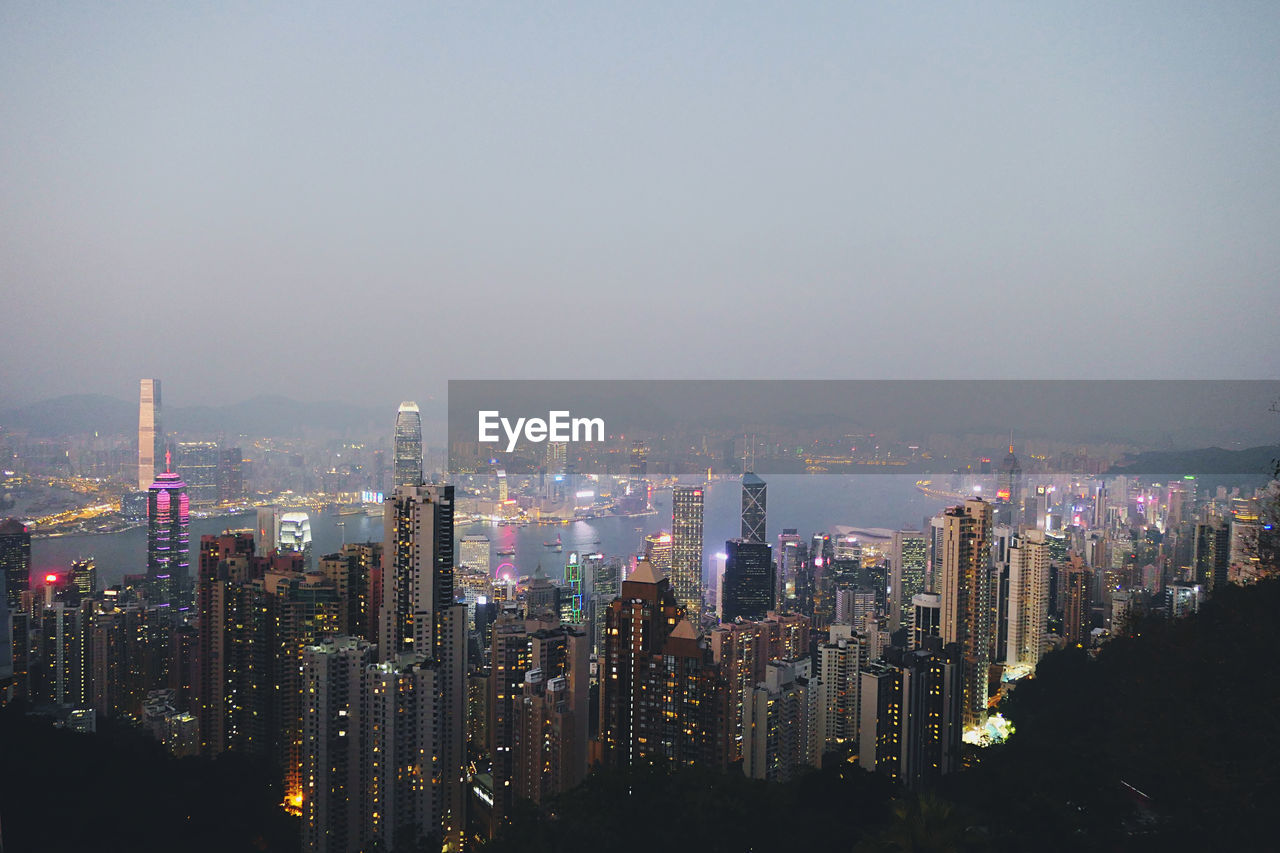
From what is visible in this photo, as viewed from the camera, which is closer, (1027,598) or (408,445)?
(408,445)

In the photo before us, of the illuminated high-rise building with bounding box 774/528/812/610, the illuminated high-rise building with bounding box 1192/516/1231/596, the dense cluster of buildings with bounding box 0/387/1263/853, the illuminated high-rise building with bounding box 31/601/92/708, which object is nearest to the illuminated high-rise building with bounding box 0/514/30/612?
the dense cluster of buildings with bounding box 0/387/1263/853

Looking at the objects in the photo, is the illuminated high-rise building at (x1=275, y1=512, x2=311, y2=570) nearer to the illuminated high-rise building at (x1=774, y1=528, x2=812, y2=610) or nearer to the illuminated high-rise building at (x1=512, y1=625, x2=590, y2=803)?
the illuminated high-rise building at (x1=512, y1=625, x2=590, y2=803)

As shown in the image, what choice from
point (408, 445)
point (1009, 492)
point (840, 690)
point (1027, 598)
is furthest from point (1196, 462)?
point (408, 445)

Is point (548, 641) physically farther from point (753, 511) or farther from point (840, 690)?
point (753, 511)

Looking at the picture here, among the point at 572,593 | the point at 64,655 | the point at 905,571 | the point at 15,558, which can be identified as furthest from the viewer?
the point at 572,593

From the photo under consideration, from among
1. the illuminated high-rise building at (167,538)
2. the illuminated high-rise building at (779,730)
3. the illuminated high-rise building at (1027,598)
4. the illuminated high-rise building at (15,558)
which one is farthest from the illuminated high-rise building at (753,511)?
the illuminated high-rise building at (15,558)

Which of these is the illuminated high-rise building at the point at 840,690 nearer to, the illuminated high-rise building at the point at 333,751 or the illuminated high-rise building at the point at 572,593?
the illuminated high-rise building at the point at 572,593

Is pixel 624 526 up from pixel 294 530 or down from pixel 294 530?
down
